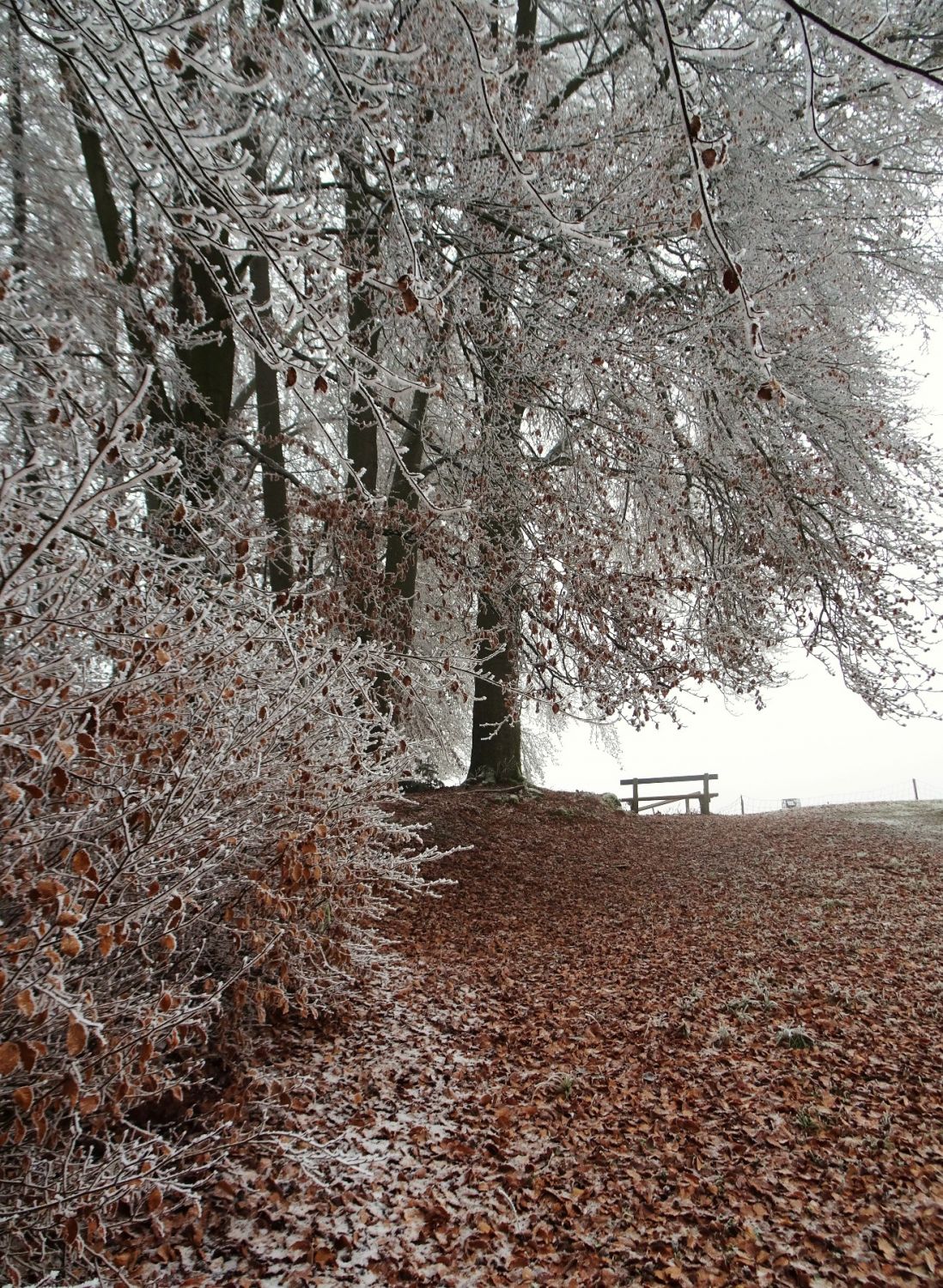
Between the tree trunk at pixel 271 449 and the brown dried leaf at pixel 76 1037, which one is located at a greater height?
the tree trunk at pixel 271 449

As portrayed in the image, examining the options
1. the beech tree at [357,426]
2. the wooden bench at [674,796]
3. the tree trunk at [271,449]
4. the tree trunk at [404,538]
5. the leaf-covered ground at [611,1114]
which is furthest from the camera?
the wooden bench at [674,796]

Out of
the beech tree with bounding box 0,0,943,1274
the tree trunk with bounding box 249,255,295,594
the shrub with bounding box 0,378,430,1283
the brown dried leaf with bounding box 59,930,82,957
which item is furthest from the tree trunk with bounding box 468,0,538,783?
the brown dried leaf with bounding box 59,930,82,957

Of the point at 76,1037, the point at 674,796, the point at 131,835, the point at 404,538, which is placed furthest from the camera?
the point at 674,796

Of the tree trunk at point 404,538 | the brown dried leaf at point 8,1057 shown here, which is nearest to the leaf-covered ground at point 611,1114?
the brown dried leaf at point 8,1057

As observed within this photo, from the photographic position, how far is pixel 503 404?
18.2 feet

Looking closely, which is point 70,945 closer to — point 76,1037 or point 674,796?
point 76,1037

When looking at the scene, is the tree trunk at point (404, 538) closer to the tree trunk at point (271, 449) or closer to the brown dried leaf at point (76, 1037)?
the tree trunk at point (271, 449)

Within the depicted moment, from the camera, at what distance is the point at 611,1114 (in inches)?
132

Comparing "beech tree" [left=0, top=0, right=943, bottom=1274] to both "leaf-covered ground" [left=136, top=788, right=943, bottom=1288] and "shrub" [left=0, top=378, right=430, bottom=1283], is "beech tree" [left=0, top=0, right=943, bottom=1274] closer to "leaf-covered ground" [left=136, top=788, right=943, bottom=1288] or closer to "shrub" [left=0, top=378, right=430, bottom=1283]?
"shrub" [left=0, top=378, right=430, bottom=1283]

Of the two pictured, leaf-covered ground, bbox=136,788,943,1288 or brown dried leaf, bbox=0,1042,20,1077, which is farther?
Answer: leaf-covered ground, bbox=136,788,943,1288

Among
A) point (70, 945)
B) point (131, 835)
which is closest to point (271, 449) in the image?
point (131, 835)

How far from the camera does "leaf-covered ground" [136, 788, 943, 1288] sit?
2.50 m

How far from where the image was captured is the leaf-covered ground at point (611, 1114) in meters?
2.50

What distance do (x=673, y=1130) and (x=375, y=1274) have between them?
1340 millimetres
